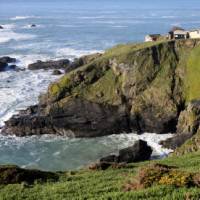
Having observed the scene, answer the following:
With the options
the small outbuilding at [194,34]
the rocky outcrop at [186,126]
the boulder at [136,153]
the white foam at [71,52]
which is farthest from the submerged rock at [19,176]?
the white foam at [71,52]

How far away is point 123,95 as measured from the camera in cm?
5453

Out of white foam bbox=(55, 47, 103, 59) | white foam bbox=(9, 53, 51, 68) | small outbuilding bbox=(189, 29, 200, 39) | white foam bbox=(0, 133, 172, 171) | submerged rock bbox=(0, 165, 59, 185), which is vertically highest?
small outbuilding bbox=(189, 29, 200, 39)

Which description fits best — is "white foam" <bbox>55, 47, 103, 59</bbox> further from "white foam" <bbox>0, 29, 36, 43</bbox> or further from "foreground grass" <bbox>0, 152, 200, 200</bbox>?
"foreground grass" <bbox>0, 152, 200, 200</bbox>

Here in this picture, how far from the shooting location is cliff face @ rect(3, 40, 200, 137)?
5188 centimetres

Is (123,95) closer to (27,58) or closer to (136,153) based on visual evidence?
(136,153)

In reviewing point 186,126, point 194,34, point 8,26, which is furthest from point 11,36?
point 186,126

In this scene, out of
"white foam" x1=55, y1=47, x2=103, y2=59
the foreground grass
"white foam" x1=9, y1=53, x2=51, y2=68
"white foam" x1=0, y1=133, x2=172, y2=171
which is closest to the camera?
the foreground grass

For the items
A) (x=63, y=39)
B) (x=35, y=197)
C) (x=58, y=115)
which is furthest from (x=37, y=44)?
(x=35, y=197)

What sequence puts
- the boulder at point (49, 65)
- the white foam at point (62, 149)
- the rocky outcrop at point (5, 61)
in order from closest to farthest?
the white foam at point (62, 149), the boulder at point (49, 65), the rocky outcrop at point (5, 61)

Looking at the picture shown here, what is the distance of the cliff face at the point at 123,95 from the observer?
51.9 m

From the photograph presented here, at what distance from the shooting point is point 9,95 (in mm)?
65125

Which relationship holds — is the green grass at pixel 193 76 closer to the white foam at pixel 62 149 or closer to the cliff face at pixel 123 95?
the cliff face at pixel 123 95

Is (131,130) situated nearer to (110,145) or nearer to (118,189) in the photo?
(110,145)

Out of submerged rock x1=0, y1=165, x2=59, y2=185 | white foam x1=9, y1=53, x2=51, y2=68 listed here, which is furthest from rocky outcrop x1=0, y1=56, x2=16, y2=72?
submerged rock x1=0, y1=165, x2=59, y2=185
